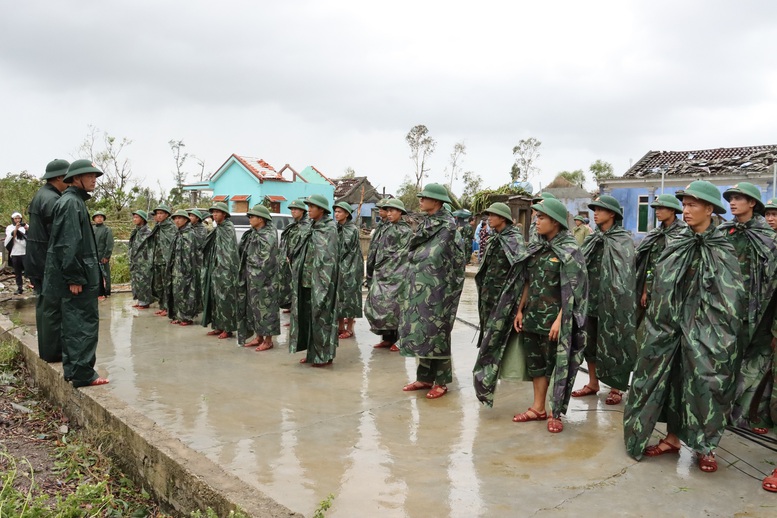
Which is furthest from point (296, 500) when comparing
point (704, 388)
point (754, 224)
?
point (754, 224)

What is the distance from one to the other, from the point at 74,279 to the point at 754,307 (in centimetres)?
538

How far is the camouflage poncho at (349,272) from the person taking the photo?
27.7ft

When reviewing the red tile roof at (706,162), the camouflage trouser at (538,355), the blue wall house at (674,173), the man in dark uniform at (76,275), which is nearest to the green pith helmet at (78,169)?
the man in dark uniform at (76,275)

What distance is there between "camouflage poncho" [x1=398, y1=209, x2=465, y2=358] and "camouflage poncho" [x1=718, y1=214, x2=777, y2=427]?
2.26 metres

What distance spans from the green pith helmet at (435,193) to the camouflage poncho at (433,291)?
0.57 ft

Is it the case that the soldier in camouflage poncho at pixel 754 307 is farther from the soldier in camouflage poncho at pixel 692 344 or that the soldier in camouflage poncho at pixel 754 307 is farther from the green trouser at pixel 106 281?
the green trouser at pixel 106 281

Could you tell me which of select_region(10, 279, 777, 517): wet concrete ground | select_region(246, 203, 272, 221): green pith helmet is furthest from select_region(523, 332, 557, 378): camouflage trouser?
select_region(246, 203, 272, 221): green pith helmet

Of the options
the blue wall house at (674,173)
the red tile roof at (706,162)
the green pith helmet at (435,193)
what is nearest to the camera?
the green pith helmet at (435,193)

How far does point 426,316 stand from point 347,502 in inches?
91.7

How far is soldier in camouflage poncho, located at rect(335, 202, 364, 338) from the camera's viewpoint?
8.44 meters

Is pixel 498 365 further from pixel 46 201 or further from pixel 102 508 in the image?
pixel 46 201

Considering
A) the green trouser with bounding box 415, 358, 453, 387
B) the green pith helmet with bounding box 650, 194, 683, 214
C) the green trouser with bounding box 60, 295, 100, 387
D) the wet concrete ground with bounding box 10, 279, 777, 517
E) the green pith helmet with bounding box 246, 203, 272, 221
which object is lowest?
the wet concrete ground with bounding box 10, 279, 777, 517

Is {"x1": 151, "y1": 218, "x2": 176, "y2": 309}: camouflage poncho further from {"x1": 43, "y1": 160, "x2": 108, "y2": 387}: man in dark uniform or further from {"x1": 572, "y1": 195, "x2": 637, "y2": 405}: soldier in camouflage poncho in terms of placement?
{"x1": 572, "y1": 195, "x2": 637, "y2": 405}: soldier in camouflage poncho

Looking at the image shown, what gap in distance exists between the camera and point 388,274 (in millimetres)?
7984
